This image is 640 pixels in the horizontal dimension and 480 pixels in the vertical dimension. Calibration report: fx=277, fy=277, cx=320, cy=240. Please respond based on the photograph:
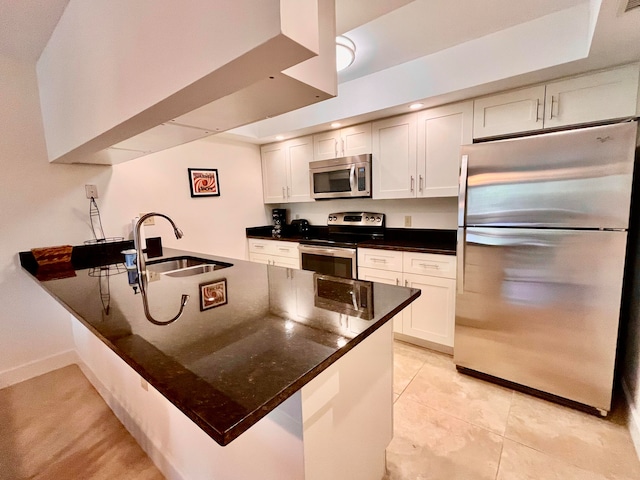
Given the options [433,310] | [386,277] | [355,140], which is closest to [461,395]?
[433,310]

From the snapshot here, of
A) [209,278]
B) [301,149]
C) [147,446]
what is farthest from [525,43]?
[147,446]

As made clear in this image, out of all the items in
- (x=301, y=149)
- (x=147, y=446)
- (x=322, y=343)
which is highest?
(x=301, y=149)

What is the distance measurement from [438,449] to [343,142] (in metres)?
2.61

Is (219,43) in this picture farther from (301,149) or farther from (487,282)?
(301,149)

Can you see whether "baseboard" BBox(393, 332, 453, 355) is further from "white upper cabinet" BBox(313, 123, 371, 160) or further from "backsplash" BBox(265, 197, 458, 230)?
"white upper cabinet" BBox(313, 123, 371, 160)

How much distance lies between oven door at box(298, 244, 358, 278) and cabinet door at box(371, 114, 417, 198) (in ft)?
2.16

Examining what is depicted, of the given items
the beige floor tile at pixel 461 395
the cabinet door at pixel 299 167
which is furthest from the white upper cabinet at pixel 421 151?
the beige floor tile at pixel 461 395

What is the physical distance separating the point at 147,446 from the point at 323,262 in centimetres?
192

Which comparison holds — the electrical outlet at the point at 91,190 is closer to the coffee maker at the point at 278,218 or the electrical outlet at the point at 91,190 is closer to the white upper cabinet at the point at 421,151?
the coffee maker at the point at 278,218

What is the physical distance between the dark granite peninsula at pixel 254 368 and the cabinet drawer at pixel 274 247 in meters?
1.62

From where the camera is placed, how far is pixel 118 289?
133 centimetres

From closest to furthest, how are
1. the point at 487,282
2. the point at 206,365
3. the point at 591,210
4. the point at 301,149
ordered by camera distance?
the point at 206,365 → the point at 591,210 → the point at 487,282 → the point at 301,149

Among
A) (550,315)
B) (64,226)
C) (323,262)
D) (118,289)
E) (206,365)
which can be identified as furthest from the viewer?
(323,262)

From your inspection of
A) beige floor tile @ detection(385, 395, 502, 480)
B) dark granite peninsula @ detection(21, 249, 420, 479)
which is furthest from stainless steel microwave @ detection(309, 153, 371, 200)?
beige floor tile @ detection(385, 395, 502, 480)
